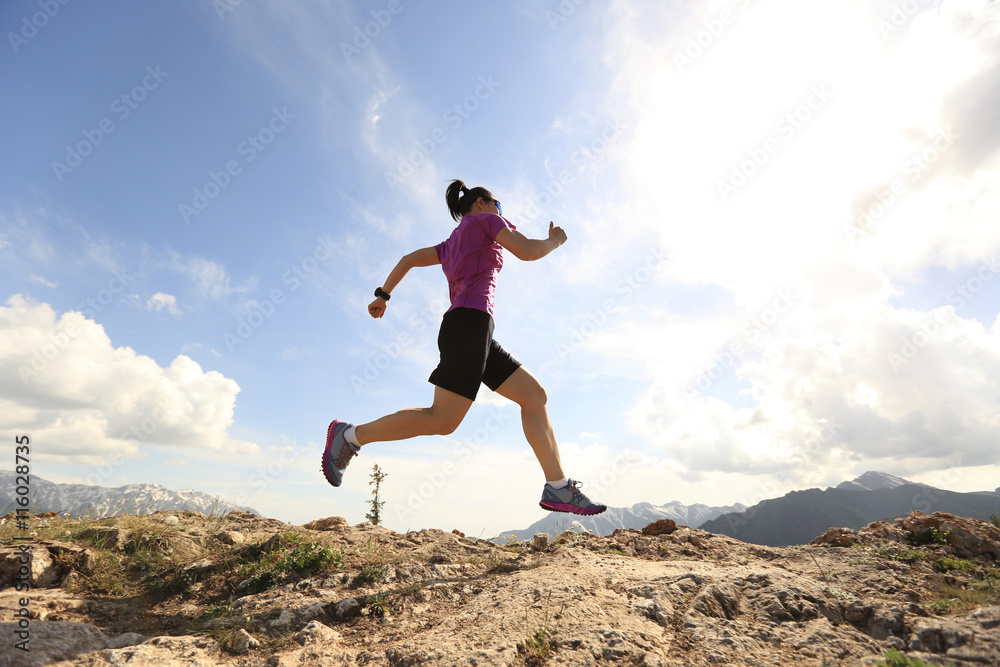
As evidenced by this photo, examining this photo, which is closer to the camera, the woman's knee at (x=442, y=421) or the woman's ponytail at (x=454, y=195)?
the woman's knee at (x=442, y=421)

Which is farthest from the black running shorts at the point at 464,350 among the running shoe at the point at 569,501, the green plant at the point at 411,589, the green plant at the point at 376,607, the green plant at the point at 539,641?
the green plant at the point at 539,641

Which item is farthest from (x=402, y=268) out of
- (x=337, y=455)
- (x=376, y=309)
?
(x=337, y=455)

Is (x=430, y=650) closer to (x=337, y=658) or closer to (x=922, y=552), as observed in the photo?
(x=337, y=658)

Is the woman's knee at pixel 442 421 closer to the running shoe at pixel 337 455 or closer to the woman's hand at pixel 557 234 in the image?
the running shoe at pixel 337 455

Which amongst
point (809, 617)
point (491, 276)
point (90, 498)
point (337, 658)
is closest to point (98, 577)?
point (90, 498)

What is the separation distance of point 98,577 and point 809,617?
446 cm

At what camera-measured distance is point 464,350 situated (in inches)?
136

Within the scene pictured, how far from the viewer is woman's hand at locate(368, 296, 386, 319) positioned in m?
4.24

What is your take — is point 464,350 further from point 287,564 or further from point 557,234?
point 287,564

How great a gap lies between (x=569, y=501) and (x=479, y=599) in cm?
115

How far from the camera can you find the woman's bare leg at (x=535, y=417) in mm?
3756

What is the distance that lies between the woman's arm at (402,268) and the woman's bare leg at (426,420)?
3.93 ft

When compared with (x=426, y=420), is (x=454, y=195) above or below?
above

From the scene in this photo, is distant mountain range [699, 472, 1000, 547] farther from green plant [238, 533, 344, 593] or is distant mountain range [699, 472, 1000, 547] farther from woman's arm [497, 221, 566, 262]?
green plant [238, 533, 344, 593]
